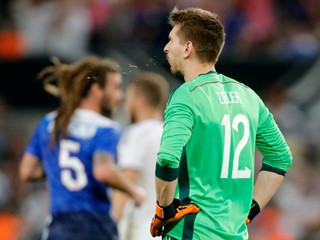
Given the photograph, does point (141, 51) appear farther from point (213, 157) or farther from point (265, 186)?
point (213, 157)

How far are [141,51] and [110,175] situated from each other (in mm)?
6360

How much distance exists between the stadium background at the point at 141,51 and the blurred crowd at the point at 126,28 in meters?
0.01

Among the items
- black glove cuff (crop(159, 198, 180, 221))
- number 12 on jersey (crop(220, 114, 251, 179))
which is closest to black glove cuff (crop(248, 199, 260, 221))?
number 12 on jersey (crop(220, 114, 251, 179))

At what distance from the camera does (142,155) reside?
26.0ft

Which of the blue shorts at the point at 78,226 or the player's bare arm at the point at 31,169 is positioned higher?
the player's bare arm at the point at 31,169

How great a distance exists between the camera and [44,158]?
24.1ft

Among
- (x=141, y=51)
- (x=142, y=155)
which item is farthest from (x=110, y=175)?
(x=141, y=51)

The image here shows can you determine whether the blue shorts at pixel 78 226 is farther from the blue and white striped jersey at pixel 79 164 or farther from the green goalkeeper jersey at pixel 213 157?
the green goalkeeper jersey at pixel 213 157

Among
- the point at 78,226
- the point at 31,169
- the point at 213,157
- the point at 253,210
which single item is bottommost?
the point at 78,226

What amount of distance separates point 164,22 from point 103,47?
92 cm

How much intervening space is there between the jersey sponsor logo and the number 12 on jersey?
75mm

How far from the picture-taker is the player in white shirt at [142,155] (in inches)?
313

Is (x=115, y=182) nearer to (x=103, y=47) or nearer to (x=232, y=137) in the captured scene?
(x=232, y=137)

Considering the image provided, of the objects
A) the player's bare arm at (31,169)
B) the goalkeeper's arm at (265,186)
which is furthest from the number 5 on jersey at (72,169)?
the goalkeeper's arm at (265,186)
